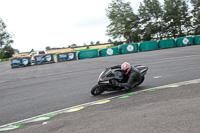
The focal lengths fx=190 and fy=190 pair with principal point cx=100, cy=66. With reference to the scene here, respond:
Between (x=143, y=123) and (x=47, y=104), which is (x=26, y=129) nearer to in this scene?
(x=47, y=104)

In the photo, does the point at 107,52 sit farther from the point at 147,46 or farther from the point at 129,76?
the point at 129,76

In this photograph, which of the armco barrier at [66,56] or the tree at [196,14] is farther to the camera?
the tree at [196,14]

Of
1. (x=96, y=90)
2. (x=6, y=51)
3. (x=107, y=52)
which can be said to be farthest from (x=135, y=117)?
(x=6, y=51)

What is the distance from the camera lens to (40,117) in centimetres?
577

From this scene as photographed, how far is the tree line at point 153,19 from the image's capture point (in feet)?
204

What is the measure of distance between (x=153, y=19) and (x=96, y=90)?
6215 centimetres

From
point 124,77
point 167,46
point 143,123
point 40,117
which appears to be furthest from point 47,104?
point 167,46

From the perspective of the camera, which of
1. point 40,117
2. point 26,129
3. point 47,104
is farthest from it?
point 47,104

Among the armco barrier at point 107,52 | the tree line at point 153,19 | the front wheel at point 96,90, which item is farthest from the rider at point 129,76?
the tree line at point 153,19

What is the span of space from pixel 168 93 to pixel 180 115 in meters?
2.28

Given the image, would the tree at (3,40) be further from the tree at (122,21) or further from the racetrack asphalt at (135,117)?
the racetrack asphalt at (135,117)

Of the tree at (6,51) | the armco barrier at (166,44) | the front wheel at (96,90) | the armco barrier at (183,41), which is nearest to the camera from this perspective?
the front wheel at (96,90)

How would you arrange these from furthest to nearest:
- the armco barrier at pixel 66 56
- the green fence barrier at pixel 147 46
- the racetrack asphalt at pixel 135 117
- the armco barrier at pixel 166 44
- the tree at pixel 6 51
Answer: the tree at pixel 6 51 → the armco barrier at pixel 166 44 → the green fence barrier at pixel 147 46 → the armco barrier at pixel 66 56 → the racetrack asphalt at pixel 135 117

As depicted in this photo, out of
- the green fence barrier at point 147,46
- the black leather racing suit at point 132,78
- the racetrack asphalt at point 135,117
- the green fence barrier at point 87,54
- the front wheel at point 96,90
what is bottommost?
the racetrack asphalt at point 135,117
